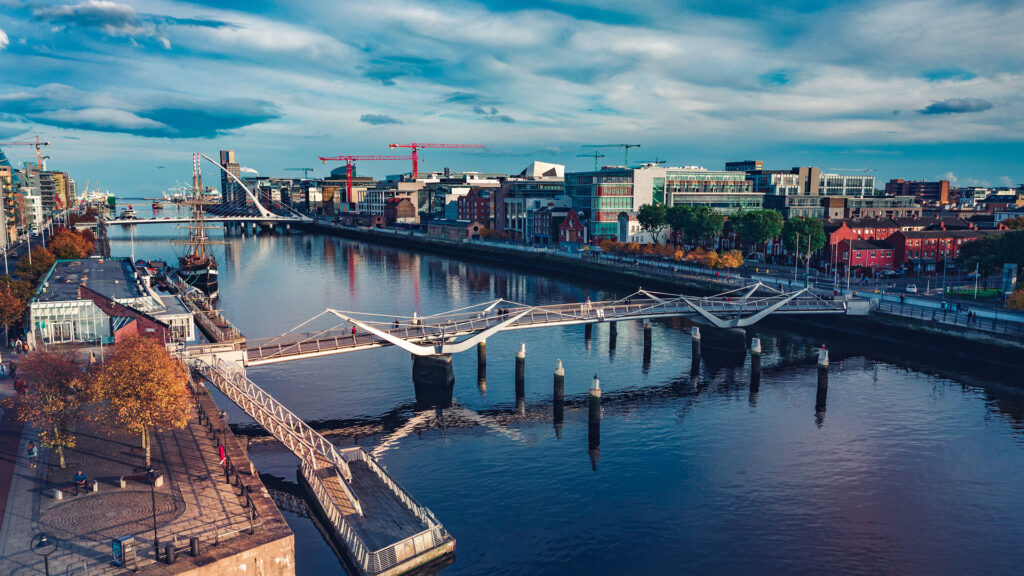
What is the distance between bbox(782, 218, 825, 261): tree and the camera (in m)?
96.9

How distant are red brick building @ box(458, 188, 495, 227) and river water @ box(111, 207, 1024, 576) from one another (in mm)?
115313

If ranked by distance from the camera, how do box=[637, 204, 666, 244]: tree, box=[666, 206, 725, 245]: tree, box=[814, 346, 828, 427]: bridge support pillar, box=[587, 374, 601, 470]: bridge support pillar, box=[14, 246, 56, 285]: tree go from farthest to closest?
box=[637, 204, 666, 244]: tree < box=[666, 206, 725, 245]: tree < box=[14, 246, 56, 285]: tree < box=[814, 346, 828, 427]: bridge support pillar < box=[587, 374, 601, 470]: bridge support pillar

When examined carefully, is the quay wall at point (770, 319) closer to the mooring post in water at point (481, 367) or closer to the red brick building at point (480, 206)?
the red brick building at point (480, 206)


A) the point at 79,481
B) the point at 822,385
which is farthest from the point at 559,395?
the point at 79,481

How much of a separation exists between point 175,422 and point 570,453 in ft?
69.3

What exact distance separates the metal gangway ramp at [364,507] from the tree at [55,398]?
7374 mm

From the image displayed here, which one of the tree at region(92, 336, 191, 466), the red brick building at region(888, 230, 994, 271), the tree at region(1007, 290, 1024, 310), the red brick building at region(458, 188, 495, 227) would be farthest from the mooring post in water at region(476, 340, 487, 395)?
the red brick building at region(458, 188, 495, 227)

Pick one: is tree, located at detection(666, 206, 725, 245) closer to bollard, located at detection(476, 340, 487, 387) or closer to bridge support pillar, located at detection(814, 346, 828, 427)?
bridge support pillar, located at detection(814, 346, 828, 427)

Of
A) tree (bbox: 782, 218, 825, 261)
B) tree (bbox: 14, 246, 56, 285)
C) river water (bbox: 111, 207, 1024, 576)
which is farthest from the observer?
tree (bbox: 782, 218, 825, 261)

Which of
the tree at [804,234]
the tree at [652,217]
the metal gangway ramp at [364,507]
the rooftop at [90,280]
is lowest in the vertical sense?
the metal gangway ramp at [364,507]

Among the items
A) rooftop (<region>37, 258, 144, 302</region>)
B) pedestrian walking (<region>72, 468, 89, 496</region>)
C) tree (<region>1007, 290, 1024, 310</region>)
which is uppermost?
rooftop (<region>37, 258, 144, 302</region>)

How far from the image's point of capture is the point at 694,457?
128 feet

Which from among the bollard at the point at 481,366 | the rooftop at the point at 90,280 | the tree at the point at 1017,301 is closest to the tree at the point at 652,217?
the tree at the point at 1017,301

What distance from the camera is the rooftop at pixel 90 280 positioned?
2224 inches
